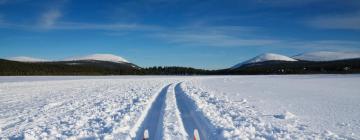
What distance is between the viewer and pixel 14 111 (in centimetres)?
1345

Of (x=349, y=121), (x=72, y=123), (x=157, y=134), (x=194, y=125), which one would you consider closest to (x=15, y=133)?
(x=72, y=123)

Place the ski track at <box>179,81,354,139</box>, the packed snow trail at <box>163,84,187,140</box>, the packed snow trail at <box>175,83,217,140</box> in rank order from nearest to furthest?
the packed snow trail at <box>163,84,187,140</box> < the ski track at <box>179,81,354,139</box> < the packed snow trail at <box>175,83,217,140</box>

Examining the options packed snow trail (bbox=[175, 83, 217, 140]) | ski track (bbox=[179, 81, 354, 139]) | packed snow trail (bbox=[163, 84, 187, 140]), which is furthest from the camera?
packed snow trail (bbox=[175, 83, 217, 140])

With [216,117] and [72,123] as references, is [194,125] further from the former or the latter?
[72,123]

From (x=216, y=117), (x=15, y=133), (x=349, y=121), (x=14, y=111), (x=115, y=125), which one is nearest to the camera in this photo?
(x=15, y=133)

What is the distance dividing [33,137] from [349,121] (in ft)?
30.1

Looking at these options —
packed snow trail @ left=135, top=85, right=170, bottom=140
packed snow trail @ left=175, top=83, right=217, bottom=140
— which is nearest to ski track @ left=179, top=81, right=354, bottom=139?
packed snow trail @ left=175, top=83, right=217, bottom=140

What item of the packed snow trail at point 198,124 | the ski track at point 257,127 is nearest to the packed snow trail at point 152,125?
the packed snow trail at point 198,124

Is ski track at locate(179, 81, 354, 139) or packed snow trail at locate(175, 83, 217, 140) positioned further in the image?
packed snow trail at locate(175, 83, 217, 140)

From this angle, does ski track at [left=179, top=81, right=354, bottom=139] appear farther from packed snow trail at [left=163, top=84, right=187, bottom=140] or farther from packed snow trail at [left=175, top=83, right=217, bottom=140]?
packed snow trail at [left=163, top=84, right=187, bottom=140]

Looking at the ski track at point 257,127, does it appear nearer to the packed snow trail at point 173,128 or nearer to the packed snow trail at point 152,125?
the packed snow trail at point 173,128

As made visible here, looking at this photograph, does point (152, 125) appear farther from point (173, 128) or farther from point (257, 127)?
point (257, 127)

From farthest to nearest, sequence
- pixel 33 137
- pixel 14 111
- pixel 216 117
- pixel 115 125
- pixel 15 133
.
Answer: pixel 14 111 → pixel 216 117 → pixel 115 125 → pixel 15 133 → pixel 33 137

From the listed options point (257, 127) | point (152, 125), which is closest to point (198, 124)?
point (152, 125)
